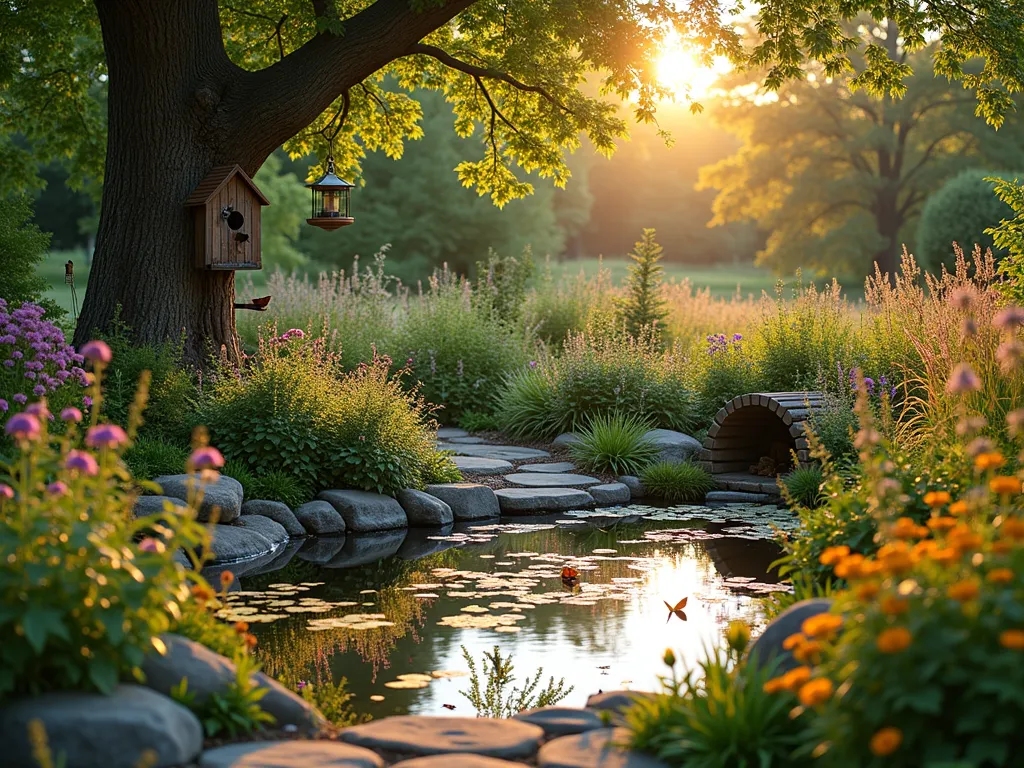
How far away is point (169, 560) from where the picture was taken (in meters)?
3.21

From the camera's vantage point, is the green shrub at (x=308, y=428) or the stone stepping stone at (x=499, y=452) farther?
the stone stepping stone at (x=499, y=452)

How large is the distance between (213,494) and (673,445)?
447cm

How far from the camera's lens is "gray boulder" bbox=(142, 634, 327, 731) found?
3303mm

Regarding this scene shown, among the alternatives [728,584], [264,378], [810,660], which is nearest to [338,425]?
[264,378]

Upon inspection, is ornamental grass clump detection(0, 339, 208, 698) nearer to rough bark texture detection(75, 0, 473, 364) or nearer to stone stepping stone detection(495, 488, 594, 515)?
stone stepping stone detection(495, 488, 594, 515)

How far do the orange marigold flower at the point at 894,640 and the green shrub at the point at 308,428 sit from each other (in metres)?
6.04

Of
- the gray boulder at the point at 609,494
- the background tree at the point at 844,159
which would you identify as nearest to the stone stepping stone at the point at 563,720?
the gray boulder at the point at 609,494

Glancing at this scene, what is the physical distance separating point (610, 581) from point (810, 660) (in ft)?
12.0

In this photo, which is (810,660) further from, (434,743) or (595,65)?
(595,65)

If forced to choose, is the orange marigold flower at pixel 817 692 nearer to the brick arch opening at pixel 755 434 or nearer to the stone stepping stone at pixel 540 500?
the stone stepping stone at pixel 540 500

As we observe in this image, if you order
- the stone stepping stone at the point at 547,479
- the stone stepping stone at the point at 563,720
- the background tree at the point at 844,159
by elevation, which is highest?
the background tree at the point at 844,159

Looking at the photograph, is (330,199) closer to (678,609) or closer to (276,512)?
(276,512)

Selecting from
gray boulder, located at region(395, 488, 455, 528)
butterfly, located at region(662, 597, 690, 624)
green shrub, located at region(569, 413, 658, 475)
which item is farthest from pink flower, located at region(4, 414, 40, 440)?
green shrub, located at region(569, 413, 658, 475)

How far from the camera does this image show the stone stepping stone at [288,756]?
3115mm
